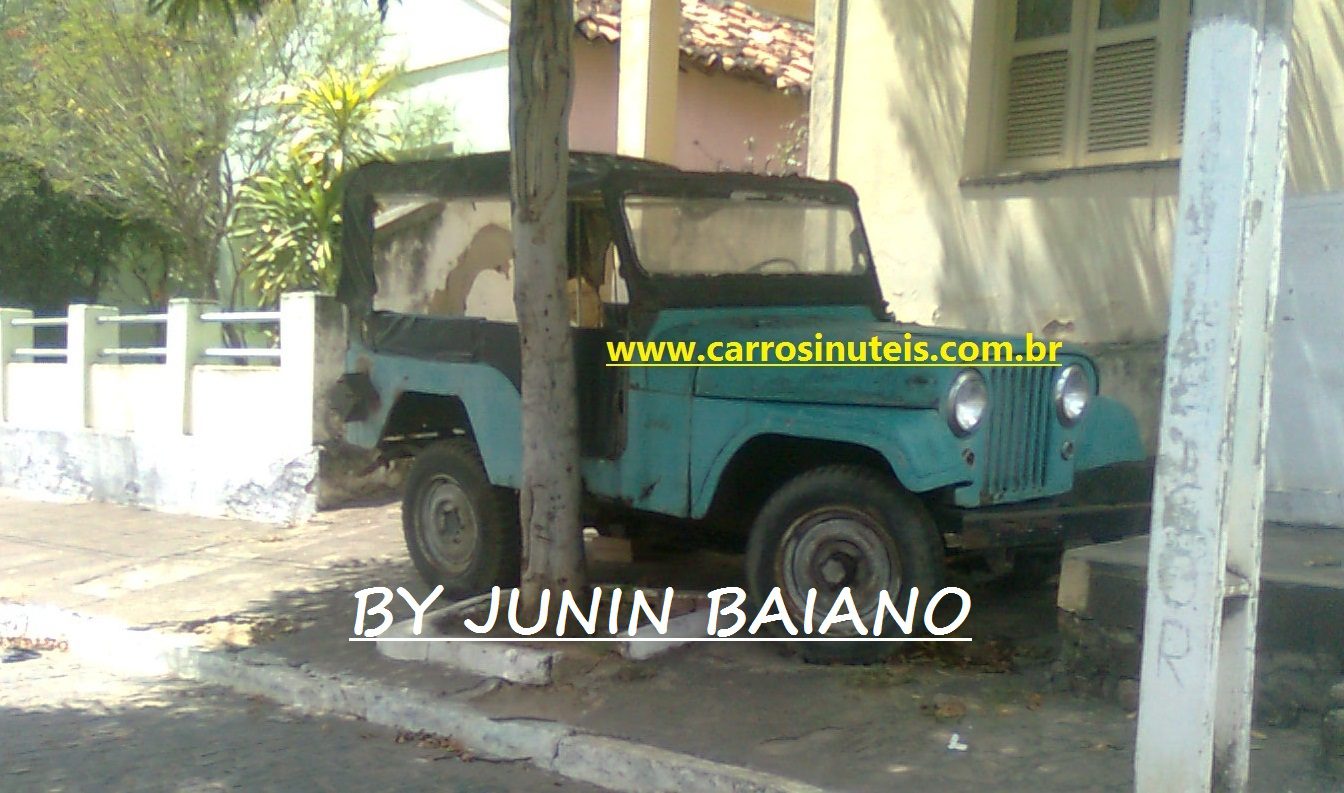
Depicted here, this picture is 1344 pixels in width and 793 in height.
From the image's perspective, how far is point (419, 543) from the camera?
277 inches

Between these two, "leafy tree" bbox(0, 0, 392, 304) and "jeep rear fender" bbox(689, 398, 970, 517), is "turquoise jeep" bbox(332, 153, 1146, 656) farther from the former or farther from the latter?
"leafy tree" bbox(0, 0, 392, 304)

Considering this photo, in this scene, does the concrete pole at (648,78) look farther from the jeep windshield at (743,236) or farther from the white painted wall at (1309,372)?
the white painted wall at (1309,372)

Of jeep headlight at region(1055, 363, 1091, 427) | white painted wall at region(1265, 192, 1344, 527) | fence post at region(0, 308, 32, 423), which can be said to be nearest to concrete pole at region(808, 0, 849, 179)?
white painted wall at region(1265, 192, 1344, 527)

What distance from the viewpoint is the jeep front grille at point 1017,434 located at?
16.6 feet

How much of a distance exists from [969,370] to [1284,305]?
267cm

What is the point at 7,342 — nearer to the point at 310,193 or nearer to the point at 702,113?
the point at 310,193

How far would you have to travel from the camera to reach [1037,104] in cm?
819

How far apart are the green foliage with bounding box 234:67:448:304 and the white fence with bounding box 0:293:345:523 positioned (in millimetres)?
650

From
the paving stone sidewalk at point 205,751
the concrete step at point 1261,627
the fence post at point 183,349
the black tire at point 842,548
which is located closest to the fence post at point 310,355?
the fence post at point 183,349

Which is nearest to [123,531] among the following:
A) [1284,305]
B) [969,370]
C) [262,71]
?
[262,71]

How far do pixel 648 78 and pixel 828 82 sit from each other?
1908mm

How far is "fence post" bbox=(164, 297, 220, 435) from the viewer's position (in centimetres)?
1062

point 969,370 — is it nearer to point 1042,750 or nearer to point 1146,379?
point 1042,750

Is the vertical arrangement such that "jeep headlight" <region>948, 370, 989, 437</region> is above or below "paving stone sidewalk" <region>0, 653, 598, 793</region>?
above
